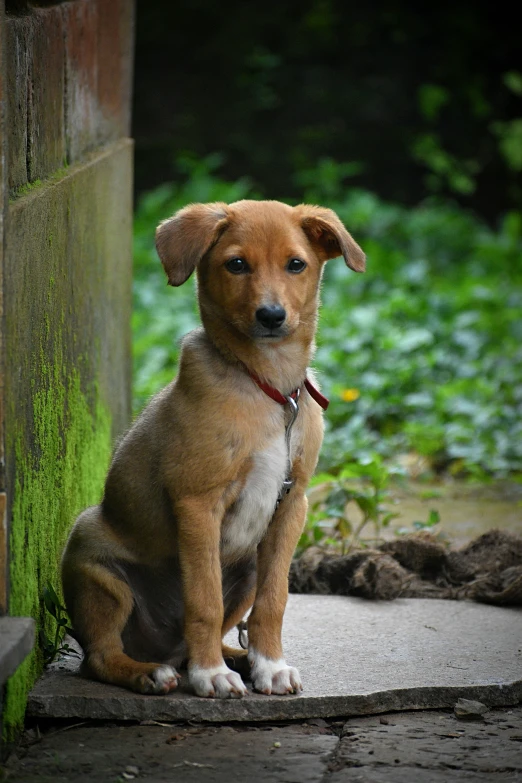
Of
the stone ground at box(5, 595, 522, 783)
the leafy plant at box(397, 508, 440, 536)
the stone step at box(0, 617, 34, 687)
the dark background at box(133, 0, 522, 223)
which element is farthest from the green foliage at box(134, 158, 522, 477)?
the stone step at box(0, 617, 34, 687)

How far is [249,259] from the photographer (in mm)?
3762

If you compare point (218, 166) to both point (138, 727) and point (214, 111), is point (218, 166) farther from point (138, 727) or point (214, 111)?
point (138, 727)

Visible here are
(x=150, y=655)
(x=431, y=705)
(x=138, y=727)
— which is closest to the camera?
(x=138, y=727)

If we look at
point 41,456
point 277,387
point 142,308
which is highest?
point 277,387

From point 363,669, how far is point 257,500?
72 centimetres

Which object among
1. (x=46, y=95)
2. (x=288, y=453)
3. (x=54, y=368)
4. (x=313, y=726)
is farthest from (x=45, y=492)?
(x=46, y=95)

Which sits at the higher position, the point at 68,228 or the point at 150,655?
the point at 68,228

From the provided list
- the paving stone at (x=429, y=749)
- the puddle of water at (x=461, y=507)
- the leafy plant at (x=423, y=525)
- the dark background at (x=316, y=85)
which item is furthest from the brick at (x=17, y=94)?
the dark background at (x=316, y=85)

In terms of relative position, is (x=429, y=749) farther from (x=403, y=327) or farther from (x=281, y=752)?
(x=403, y=327)

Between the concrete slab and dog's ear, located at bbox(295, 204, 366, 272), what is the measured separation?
4.57 feet

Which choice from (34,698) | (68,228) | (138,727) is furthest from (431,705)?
(68,228)

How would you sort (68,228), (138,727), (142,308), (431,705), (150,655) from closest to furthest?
(138,727) < (431,705) < (150,655) < (68,228) < (142,308)

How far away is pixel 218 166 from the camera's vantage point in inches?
539

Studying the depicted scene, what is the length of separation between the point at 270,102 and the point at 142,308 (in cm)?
416
